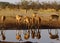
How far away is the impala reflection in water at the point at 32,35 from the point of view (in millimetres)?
1562

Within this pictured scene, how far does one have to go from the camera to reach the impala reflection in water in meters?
1.56

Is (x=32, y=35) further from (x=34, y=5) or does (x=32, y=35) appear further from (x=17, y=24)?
(x=34, y=5)

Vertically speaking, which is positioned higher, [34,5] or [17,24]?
[34,5]

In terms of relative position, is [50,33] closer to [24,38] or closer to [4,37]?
[24,38]

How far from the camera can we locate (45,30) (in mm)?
1589

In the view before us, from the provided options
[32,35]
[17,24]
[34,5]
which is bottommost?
[32,35]

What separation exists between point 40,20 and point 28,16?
6.0 inches

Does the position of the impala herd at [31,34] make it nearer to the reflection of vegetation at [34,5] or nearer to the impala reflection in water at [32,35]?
the impala reflection in water at [32,35]

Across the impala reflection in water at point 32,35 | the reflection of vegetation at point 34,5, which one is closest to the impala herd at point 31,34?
the impala reflection in water at point 32,35

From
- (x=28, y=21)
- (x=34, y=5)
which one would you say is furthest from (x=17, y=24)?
(x=34, y=5)

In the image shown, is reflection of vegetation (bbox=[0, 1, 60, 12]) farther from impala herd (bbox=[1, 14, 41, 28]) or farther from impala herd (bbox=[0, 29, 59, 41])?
impala herd (bbox=[0, 29, 59, 41])

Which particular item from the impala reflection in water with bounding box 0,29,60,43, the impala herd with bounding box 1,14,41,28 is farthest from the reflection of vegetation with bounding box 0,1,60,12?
the impala reflection in water with bounding box 0,29,60,43

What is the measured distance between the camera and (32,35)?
5.15 feet

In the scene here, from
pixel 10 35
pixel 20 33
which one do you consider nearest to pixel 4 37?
pixel 10 35
